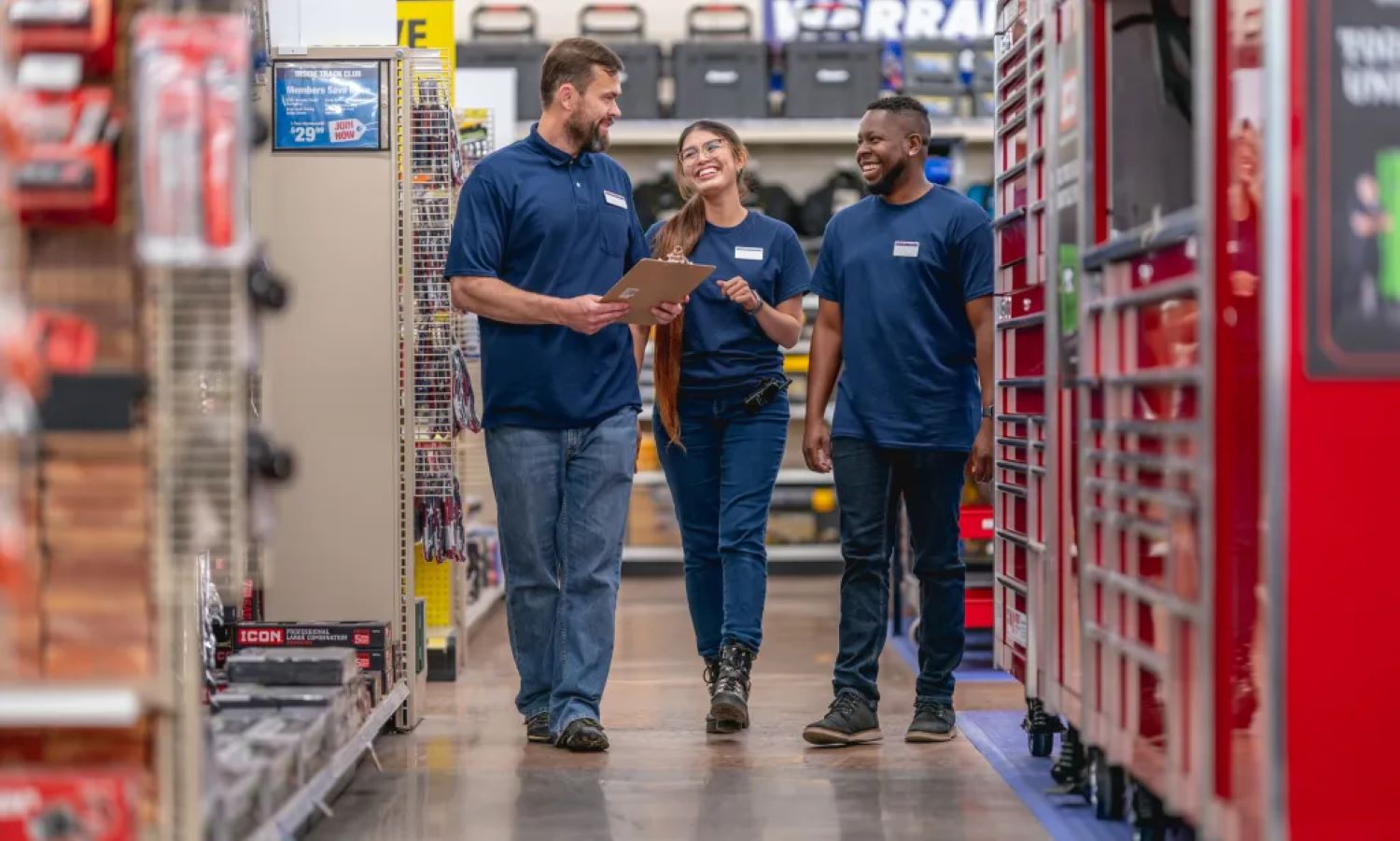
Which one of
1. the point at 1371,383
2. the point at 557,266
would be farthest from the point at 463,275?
the point at 1371,383

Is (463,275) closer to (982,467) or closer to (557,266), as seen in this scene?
(557,266)

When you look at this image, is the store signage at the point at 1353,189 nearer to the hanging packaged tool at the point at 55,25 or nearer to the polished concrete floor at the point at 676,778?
the polished concrete floor at the point at 676,778

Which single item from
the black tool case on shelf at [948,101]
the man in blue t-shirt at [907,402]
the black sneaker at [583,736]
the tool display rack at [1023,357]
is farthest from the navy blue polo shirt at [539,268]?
the black tool case on shelf at [948,101]

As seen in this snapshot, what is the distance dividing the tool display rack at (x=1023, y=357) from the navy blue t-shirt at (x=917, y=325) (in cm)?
15

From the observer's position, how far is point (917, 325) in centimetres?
444

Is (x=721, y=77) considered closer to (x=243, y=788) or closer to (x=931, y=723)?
(x=931, y=723)

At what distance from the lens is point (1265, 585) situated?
2.45 m

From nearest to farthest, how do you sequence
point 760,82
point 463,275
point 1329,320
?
point 1329,320 → point 463,275 → point 760,82

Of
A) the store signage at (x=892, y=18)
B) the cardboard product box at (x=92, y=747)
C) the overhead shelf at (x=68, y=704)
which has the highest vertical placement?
the store signage at (x=892, y=18)

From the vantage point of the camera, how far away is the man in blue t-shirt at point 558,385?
4.36 meters

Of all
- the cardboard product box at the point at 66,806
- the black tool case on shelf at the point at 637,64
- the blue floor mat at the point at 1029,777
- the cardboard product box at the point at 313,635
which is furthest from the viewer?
the black tool case on shelf at the point at 637,64

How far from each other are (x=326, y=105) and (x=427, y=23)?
3.99ft

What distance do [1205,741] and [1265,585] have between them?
1.11ft

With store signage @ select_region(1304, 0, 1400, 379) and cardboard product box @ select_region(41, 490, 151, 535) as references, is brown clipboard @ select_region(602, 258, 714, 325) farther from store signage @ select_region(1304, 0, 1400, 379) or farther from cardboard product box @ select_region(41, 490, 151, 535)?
store signage @ select_region(1304, 0, 1400, 379)
